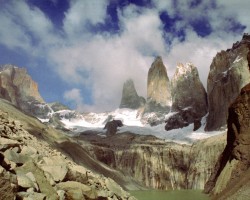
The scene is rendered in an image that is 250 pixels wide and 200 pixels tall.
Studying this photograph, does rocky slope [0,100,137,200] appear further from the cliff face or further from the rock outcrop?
the rock outcrop

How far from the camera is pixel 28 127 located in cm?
8188

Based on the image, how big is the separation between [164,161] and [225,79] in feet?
185

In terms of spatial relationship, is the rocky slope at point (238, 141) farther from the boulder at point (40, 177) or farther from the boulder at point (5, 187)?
the boulder at point (5, 187)

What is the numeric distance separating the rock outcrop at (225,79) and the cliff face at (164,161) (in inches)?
1507

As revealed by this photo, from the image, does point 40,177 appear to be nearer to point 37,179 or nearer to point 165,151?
point 37,179

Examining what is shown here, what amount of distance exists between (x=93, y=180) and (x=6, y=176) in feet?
25.9

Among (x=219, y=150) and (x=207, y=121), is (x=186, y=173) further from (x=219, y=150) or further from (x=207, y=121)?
(x=207, y=121)

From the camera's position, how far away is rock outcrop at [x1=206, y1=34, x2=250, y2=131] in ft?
552

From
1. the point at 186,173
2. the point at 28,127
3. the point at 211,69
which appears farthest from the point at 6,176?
the point at 211,69

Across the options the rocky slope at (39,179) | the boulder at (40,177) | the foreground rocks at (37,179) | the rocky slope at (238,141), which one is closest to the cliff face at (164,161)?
the rocky slope at (238,141)

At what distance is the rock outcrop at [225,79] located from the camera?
16838 centimetres

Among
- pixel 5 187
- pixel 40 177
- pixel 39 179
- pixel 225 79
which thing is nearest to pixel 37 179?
pixel 39 179

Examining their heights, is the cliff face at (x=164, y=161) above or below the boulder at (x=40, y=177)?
above

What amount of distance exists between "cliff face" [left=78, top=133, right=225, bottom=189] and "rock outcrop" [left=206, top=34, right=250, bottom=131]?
38282mm
